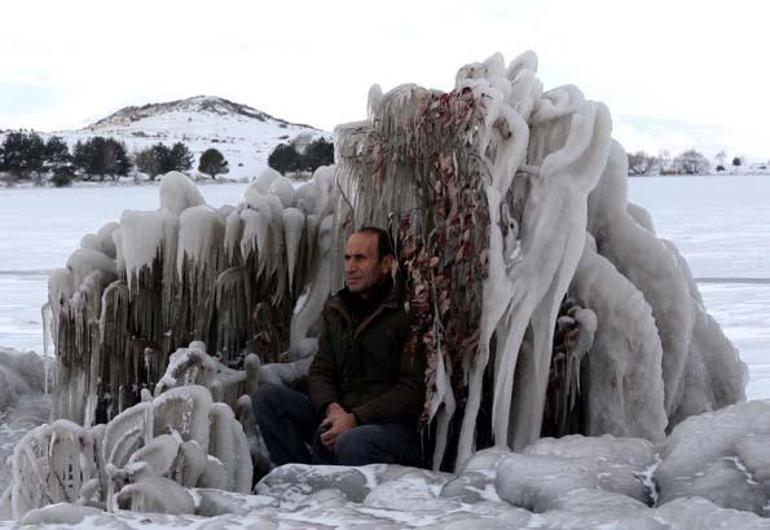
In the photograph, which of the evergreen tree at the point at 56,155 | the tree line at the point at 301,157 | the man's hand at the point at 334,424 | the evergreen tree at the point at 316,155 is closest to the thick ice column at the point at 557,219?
the man's hand at the point at 334,424

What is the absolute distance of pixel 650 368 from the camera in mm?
5082

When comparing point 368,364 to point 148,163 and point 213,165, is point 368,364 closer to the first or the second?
point 213,165

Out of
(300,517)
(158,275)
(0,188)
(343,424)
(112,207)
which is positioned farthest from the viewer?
(0,188)

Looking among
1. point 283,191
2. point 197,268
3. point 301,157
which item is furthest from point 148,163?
point 197,268

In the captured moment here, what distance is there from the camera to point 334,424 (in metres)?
4.76

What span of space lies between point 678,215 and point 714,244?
26.9 feet

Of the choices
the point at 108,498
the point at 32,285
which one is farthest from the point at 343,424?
the point at 32,285

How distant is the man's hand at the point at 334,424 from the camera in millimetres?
→ 4742

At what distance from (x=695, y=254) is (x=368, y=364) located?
1356cm

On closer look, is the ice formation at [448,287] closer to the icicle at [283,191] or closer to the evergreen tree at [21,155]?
the icicle at [283,191]

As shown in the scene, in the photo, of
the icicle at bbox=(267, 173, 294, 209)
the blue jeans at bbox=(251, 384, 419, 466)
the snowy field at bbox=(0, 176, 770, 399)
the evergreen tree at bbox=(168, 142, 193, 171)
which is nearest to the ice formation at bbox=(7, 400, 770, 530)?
the blue jeans at bbox=(251, 384, 419, 466)

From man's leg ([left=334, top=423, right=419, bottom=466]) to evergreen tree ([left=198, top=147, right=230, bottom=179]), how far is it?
5673 centimetres

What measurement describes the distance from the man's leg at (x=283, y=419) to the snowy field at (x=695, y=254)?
4282mm

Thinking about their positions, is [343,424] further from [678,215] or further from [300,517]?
[678,215]
